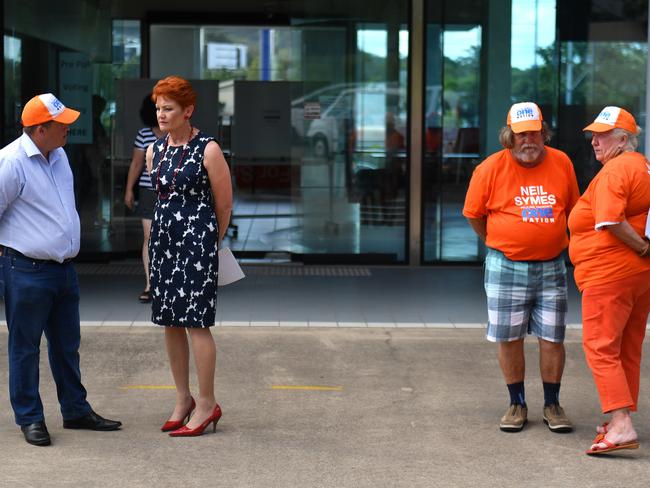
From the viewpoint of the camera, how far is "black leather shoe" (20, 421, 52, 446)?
5766 millimetres

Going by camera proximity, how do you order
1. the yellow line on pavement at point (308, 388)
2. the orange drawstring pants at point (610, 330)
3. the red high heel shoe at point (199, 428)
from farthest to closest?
the yellow line on pavement at point (308, 388) < the red high heel shoe at point (199, 428) < the orange drawstring pants at point (610, 330)

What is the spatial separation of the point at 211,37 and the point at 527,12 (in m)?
4.96

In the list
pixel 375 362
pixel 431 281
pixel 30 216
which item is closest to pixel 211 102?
pixel 431 281

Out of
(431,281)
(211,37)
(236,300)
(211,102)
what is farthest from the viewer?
(211,37)

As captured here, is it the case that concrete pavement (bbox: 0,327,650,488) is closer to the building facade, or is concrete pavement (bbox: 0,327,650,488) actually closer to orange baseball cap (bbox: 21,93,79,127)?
orange baseball cap (bbox: 21,93,79,127)

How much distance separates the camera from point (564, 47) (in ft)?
39.4

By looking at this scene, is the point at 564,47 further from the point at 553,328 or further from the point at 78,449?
the point at 78,449

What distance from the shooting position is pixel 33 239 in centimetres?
576

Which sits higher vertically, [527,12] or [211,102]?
[527,12]

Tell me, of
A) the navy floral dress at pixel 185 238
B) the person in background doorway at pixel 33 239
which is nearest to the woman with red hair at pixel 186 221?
the navy floral dress at pixel 185 238

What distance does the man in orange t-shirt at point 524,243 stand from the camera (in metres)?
5.96

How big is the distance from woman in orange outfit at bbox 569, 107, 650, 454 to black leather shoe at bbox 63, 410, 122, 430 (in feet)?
7.74

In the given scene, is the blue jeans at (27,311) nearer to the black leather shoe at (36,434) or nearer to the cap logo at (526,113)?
the black leather shoe at (36,434)

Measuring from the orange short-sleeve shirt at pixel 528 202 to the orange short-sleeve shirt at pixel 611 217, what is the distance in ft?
0.72
